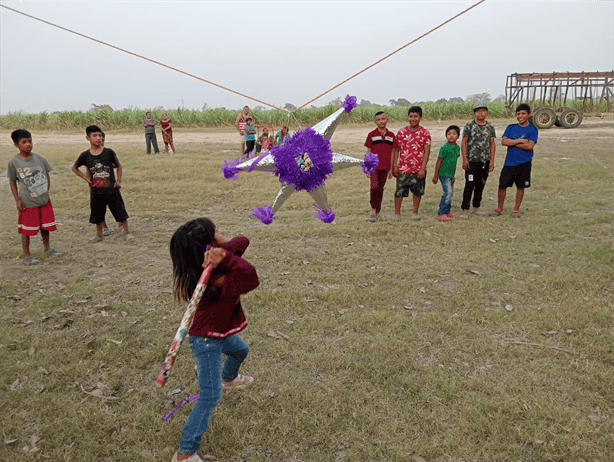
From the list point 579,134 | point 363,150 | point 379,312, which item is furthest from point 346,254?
point 579,134

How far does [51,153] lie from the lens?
1430cm

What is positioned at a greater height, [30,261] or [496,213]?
[496,213]

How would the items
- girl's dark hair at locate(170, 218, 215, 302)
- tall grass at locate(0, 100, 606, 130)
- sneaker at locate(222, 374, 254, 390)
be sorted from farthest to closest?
tall grass at locate(0, 100, 606, 130)
sneaker at locate(222, 374, 254, 390)
girl's dark hair at locate(170, 218, 215, 302)

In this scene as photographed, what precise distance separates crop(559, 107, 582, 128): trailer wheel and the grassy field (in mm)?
14168

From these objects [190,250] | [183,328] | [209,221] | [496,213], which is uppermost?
[209,221]

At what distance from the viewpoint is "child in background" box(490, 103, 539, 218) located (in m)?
6.12

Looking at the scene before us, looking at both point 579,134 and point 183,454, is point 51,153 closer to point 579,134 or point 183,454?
point 183,454

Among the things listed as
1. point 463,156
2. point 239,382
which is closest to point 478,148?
point 463,156

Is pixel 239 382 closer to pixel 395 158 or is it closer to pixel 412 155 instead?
pixel 395 158

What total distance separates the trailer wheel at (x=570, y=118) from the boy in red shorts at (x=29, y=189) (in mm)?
19475

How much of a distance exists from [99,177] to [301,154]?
4.46 meters

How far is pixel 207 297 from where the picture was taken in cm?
216

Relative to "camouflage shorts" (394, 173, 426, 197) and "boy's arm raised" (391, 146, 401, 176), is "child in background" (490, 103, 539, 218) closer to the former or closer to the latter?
"camouflage shorts" (394, 173, 426, 197)


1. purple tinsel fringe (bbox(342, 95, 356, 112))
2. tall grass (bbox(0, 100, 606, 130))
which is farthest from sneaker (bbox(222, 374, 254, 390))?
tall grass (bbox(0, 100, 606, 130))
